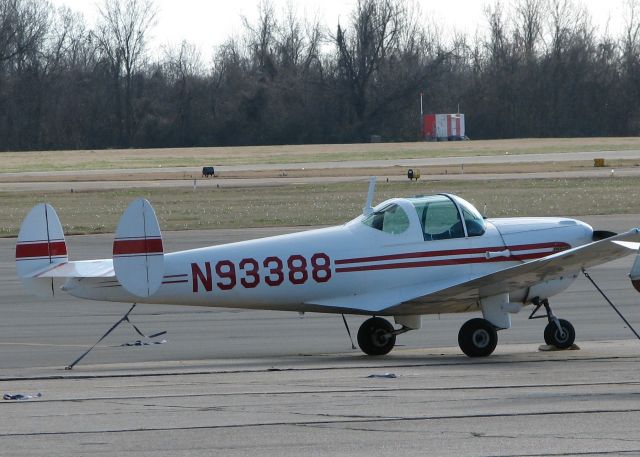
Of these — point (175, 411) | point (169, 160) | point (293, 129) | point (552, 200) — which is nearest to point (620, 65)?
point (293, 129)

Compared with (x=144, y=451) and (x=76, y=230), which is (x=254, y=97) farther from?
(x=144, y=451)

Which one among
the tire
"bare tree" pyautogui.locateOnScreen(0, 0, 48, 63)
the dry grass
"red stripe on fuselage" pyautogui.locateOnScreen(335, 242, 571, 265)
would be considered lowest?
the tire

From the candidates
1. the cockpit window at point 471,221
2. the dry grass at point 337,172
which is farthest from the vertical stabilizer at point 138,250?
the dry grass at point 337,172

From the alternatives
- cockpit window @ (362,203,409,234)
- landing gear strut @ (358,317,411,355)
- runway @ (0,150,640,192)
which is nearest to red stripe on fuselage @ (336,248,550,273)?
cockpit window @ (362,203,409,234)

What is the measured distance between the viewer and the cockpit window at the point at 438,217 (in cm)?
1416

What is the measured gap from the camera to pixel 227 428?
902 centimetres

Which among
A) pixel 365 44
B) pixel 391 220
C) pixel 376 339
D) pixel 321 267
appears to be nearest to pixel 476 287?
pixel 391 220

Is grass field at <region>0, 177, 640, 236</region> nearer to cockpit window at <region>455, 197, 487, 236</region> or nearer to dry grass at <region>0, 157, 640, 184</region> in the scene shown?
dry grass at <region>0, 157, 640, 184</region>

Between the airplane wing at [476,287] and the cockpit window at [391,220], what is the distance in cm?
72

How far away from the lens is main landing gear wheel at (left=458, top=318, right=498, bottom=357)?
44.8ft

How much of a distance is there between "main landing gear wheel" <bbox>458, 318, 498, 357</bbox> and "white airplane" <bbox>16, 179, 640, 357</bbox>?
1 cm

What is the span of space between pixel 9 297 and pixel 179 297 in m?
8.70

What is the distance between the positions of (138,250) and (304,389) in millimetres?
2665

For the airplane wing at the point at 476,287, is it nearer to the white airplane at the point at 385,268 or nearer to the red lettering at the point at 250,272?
the white airplane at the point at 385,268
